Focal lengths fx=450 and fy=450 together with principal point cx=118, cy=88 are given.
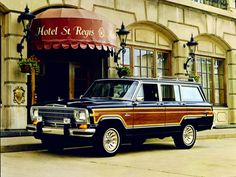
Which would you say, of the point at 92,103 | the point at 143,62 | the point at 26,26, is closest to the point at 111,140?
the point at 92,103

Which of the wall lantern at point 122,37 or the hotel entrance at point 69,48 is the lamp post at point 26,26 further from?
the wall lantern at point 122,37

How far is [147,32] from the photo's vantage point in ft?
62.6

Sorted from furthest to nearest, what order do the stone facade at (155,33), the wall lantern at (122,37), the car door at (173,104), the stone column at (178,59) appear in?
the stone column at (178,59) → the wall lantern at (122,37) → the stone facade at (155,33) → the car door at (173,104)

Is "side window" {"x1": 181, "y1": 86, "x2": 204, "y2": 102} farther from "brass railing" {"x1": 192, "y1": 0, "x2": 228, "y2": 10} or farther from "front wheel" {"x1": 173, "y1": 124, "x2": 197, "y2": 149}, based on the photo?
"brass railing" {"x1": 192, "y1": 0, "x2": 228, "y2": 10}

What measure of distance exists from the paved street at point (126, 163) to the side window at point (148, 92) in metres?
1.42

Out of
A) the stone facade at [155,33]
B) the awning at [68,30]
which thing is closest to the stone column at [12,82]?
A: the stone facade at [155,33]

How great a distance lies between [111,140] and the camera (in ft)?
34.5

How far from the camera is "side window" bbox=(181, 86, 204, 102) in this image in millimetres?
13011

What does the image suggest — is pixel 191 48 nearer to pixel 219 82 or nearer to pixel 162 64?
pixel 162 64

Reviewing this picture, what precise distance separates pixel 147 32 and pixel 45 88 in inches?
212

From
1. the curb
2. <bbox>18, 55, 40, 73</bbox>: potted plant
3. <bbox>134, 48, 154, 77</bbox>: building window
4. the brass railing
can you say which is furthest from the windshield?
the brass railing

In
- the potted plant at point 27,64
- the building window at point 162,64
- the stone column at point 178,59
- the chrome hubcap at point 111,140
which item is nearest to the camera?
the chrome hubcap at point 111,140

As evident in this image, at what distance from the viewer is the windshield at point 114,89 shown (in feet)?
37.0

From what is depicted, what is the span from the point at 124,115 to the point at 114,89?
3.19 ft
